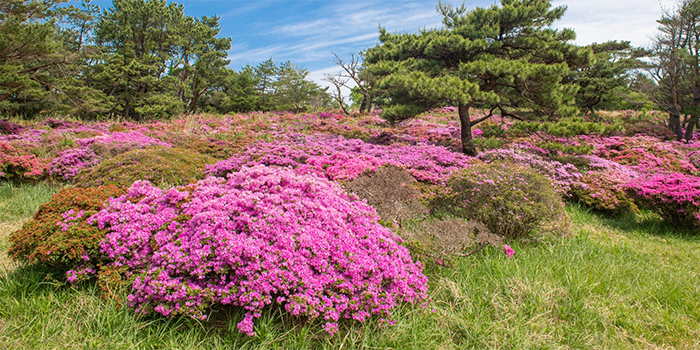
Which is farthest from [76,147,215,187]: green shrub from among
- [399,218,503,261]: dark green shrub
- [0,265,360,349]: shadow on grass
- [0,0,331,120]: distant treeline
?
[0,0,331,120]: distant treeline

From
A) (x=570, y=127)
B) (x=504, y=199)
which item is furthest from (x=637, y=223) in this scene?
(x=570, y=127)

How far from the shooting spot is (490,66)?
9125mm

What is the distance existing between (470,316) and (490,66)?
817 centimetres

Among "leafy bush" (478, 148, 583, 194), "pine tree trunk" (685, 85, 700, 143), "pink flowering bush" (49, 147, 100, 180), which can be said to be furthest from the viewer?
"pine tree trunk" (685, 85, 700, 143)

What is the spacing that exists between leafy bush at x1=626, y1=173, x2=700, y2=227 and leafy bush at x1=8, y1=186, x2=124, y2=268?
25.4 feet

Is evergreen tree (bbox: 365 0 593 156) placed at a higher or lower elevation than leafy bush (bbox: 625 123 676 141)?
higher

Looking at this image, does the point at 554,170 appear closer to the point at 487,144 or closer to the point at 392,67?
the point at 487,144

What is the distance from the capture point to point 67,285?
2699 millimetres

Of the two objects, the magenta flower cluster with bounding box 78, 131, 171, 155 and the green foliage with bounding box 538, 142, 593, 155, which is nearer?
the magenta flower cluster with bounding box 78, 131, 171, 155

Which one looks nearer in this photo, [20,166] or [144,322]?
[144,322]

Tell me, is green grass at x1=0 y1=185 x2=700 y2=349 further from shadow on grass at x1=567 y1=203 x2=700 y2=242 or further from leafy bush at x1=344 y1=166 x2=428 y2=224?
shadow on grass at x1=567 y1=203 x2=700 y2=242

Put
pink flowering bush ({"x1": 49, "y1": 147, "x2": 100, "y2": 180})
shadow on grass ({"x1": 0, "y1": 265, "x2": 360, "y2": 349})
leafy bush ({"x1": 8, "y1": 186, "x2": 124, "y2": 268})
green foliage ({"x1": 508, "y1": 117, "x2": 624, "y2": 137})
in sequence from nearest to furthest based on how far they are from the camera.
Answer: shadow on grass ({"x1": 0, "y1": 265, "x2": 360, "y2": 349}), leafy bush ({"x1": 8, "y1": 186, "x2": 124, "y2": 268}), pink flowering bush ({"x1": 49, "y1": 147, "x2": 100, "y2": 180}), green foliage ({"x1": 508, "y1": 117, "x2": 624, "y2": 137})

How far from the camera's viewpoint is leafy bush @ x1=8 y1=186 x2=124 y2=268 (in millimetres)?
2545

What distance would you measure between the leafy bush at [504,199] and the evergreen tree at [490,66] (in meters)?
4.68
